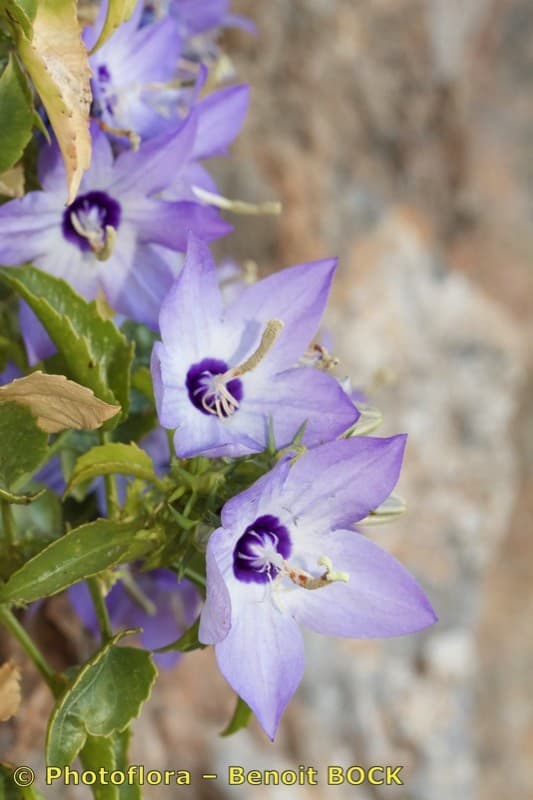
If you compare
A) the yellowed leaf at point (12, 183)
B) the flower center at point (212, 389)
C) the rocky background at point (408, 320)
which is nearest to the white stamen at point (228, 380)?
the flower center at point (212, 389)

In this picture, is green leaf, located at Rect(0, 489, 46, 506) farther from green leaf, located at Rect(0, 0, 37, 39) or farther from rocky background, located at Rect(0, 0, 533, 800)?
rocky background, located at Rect(0, 0, 533, 800)

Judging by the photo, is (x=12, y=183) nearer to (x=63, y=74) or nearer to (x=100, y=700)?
(x=63, y=74)

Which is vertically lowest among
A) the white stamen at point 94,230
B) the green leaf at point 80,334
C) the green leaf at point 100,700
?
the green leaf at point 100,700

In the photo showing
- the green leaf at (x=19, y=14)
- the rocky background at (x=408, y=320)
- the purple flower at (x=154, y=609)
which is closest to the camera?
the green leaf at (x=19, y=14)

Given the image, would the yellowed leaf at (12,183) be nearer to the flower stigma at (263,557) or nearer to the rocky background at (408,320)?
the flower stigma at (263,557)

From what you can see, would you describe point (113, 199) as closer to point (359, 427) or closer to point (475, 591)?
point (359, 427)

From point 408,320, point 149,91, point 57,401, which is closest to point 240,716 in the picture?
point 57,401

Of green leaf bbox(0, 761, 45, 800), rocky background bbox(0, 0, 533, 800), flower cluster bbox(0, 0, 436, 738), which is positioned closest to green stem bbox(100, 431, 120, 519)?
flower cluster bbox(0, 0, 436, 738)

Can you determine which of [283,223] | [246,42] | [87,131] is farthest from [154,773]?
[246,42]
